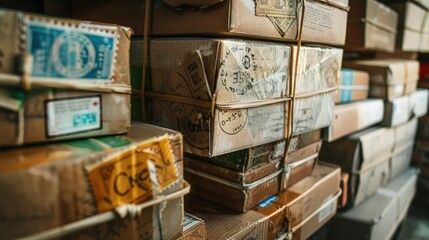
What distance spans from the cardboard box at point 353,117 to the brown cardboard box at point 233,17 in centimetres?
35

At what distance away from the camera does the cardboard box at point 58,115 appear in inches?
21.5

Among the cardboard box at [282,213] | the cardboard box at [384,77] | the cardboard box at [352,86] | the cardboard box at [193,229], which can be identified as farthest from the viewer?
the cardboard box at [384,77]

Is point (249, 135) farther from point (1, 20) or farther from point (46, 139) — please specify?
point (1, 20)

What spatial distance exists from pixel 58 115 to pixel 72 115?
0.02 meters

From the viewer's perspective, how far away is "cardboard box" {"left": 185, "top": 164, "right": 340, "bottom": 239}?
0.99m

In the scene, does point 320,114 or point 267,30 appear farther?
point 320,114

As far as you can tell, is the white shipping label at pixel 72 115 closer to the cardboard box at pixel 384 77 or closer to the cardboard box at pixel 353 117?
the cardboard box at pixel 353 117

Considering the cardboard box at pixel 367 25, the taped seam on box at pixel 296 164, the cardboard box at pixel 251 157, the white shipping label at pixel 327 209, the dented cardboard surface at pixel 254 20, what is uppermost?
the cardboard box at pixel 367 25

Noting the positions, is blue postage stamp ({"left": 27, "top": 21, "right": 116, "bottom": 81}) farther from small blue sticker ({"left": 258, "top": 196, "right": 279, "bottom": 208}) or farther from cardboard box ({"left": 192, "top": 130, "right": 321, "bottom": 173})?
small blue sticker ({"left": 258, "top": 196, "right": 279, "bottom": 208})

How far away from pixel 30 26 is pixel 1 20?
0.04 meters

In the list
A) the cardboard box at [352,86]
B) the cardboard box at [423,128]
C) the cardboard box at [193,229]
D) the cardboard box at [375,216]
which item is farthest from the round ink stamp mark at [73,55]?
the cardboard box at [423,128]

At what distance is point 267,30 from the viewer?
92 centimetres

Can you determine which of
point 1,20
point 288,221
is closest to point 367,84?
point 288,221

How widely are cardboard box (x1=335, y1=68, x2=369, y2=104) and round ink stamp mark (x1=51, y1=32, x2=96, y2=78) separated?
46.8 inches
